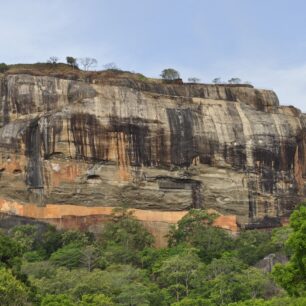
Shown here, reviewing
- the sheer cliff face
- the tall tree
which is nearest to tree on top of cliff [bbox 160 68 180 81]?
the sheer cliff face

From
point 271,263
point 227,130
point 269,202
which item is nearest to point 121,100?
point 227,130

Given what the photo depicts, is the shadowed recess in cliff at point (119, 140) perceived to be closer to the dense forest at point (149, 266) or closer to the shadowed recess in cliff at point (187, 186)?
the shadowed recess in cliff at point (187, 186)

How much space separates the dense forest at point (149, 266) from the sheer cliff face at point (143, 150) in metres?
3.02

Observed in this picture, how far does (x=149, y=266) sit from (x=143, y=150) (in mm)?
11017

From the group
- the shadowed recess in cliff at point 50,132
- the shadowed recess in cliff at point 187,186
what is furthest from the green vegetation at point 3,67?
the shadowed recess in cliff at point 187,186

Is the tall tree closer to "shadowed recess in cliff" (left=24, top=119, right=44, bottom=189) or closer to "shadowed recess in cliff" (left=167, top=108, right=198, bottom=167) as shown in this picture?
"shadowed recess in cliff" (left=24, top=119, right=44, bottom=189)

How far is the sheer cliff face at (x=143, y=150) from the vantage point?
5472 cm

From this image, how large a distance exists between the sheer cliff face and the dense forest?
302cm

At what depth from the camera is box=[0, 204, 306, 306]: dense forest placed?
87.8 ft

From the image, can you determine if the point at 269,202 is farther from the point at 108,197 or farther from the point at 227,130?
the point at 108,197

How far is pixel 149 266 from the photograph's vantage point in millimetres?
47562

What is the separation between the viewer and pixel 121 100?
2245 inches

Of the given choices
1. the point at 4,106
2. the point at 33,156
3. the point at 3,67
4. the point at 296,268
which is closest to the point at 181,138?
the point at 33,156

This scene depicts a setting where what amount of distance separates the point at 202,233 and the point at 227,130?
10.0 m
